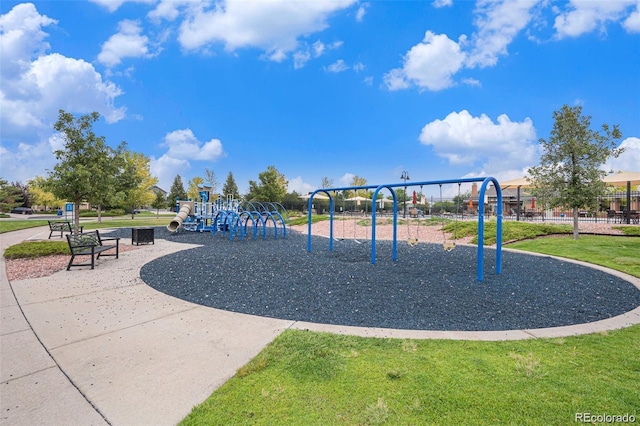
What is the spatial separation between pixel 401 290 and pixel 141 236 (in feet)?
37.3

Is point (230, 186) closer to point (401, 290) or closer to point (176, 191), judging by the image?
point (176, 191)

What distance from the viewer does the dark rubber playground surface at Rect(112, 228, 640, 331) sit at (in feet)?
15.4

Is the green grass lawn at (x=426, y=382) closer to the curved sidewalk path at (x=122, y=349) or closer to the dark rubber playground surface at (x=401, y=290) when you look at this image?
the curved sidewalk path at (x=122, y=349)

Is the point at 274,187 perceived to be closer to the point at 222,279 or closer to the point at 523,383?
the point at 222,279

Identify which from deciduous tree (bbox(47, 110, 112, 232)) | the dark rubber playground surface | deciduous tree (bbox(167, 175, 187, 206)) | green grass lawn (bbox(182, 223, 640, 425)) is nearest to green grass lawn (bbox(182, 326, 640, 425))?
green grass lawn (bbox(182, 223, 640, 425))

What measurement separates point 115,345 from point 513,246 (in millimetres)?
13426

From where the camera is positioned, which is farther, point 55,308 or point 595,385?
point 55,308

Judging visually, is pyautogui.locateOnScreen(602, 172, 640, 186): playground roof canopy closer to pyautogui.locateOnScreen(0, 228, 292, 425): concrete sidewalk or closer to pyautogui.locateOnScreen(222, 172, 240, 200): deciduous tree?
pyautogui.locateOnScreen(0, 228, 292, 425): concrete sidewalk

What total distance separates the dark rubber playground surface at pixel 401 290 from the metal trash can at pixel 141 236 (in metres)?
4.25

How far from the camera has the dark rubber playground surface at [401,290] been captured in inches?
185

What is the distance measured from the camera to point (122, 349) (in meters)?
3.60

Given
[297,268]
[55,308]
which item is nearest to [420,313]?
[297,268]

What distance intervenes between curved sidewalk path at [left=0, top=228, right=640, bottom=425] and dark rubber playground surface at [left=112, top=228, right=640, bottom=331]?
38cm

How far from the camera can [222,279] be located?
696 cm
